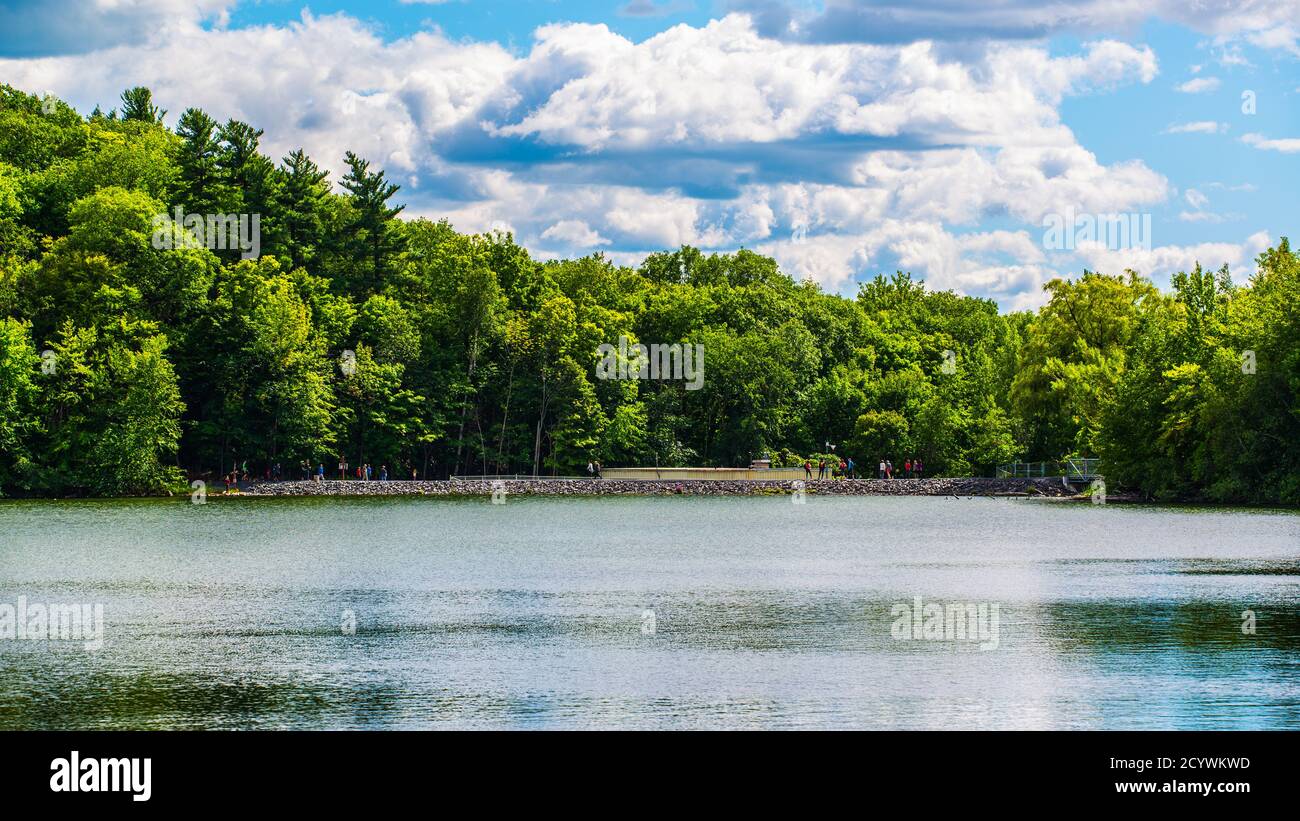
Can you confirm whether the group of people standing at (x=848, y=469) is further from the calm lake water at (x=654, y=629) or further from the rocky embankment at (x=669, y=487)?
the calm lake water at (x=654, y=629)

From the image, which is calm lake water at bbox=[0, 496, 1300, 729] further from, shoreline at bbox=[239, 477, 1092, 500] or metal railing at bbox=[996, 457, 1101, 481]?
metal railing at bbox=[996, 457, 1101, 481]

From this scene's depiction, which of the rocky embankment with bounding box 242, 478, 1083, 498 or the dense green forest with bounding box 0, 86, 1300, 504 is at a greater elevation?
the dense green forest with bounding box 0, 86, 1300, 504

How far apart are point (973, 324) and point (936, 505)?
203ft

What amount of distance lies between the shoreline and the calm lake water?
110 ft

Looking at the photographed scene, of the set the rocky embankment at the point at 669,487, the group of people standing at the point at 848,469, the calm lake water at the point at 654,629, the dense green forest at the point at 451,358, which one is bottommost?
the calm lake water at the point at 654,629

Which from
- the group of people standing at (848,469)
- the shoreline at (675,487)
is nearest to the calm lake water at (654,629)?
the shoreline at (675,487)

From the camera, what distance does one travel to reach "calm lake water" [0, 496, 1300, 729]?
21438 millimetres

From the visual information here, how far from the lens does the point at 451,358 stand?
102 meters

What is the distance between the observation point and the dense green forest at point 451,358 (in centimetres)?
8381

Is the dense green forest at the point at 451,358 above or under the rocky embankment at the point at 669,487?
above

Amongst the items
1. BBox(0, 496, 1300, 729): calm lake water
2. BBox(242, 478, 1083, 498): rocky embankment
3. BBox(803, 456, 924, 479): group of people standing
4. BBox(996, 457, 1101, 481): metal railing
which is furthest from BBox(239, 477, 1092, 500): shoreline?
BBox(0, 496, 1300, 729): calm lake water

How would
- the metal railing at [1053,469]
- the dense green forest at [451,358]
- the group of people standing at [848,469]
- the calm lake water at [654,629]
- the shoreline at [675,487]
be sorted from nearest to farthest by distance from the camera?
the calm lake water at [654,629]
the dense green forest at [451,358]
the metal railing at [1053,469]
the shoreline at [675,487]
the group of people standing at [848,469]
